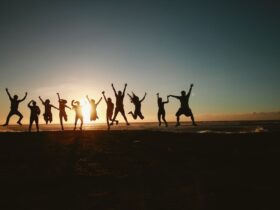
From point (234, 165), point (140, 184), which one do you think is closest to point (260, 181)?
point (234, 165)

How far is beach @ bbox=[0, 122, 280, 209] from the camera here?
26.0 feet

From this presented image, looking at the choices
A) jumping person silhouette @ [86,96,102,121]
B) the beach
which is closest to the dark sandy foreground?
the beach

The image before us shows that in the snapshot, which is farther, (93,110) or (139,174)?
(93,110)

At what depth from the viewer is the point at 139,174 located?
10297 mm

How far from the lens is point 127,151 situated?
13.6 m

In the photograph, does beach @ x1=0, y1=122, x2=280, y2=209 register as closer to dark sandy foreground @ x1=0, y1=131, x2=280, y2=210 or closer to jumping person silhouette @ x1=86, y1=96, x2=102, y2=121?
dark sandy foreground @ x1=0, y1=131, x2=280, y2=210

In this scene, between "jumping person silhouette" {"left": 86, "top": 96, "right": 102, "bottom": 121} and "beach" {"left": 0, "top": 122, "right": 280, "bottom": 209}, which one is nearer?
"beach" {"left": 0, "top": 122, "right": 280, "bottom": 209}

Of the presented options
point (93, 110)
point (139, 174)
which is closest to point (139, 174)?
point (139, 174)

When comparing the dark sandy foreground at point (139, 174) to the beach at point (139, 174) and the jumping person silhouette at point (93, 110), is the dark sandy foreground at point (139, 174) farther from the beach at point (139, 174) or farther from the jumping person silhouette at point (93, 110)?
the jumping person silhouette at point (93, 110)

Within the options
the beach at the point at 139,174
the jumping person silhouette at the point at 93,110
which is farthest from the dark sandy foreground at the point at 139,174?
the jumping person silhouette at the point at 93,110

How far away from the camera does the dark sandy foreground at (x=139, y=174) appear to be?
7.89 metres

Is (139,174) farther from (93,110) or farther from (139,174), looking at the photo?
(93,110)

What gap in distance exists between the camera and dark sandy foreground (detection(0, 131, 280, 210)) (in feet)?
25.9

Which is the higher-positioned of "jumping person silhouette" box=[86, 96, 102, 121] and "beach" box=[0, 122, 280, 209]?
"jumping person silhouette" box=[86, 96, 102, 121]
